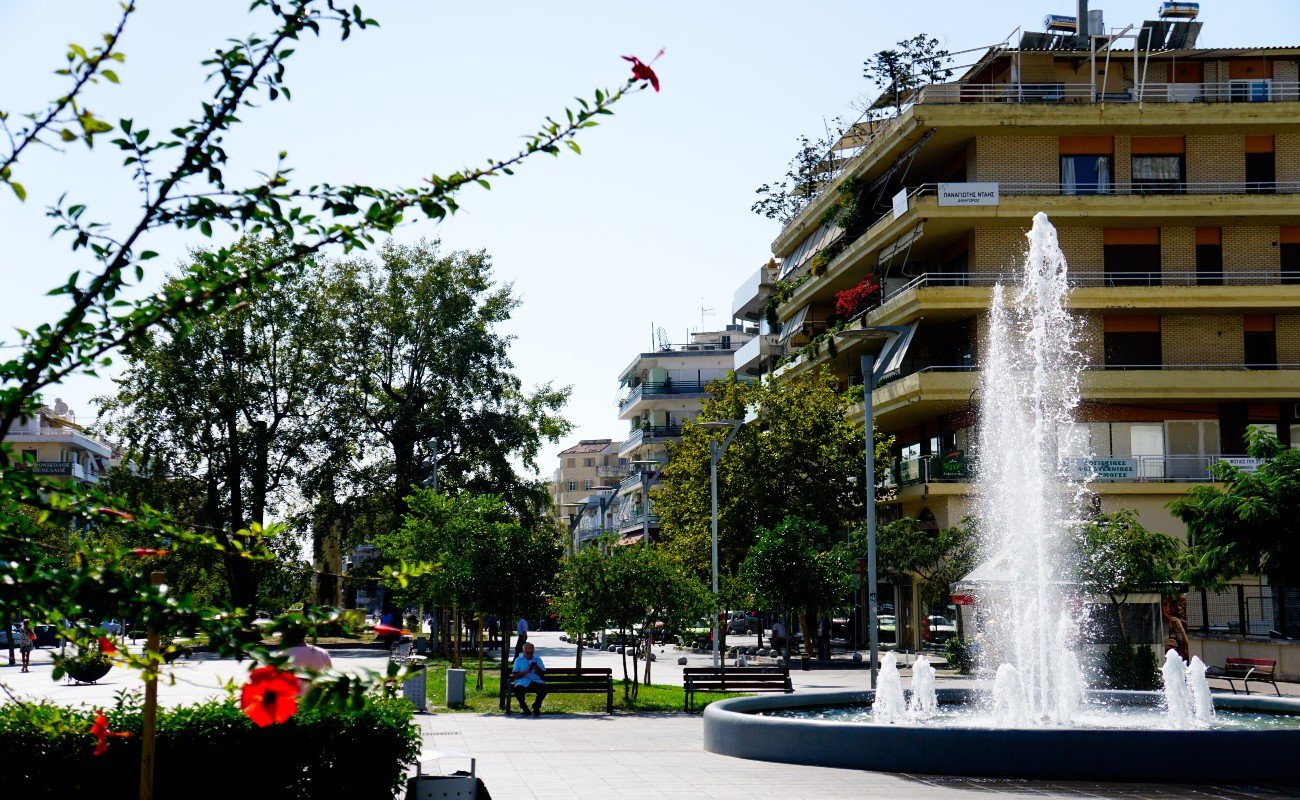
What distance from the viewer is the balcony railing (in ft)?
142

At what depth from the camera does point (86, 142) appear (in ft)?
15.1

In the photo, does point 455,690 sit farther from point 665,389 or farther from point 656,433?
point 665,389

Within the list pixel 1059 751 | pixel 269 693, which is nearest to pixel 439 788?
pixel 1059 751

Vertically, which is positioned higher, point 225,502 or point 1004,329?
point 1004,329

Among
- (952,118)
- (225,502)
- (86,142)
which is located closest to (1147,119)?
(952,118)

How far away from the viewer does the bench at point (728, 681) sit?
2620 cm

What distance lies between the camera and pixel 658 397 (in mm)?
94875

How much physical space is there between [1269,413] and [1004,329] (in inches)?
365

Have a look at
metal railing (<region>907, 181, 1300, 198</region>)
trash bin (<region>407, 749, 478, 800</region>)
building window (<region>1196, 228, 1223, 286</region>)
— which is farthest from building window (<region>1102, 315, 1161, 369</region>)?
trash bin (<region>407, 749, 478, 800</region>)

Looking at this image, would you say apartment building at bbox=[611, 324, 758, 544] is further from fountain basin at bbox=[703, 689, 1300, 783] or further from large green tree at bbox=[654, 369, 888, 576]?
fountain basin at bbox=[703, 689, 1300, 783]

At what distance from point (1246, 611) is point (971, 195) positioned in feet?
49.1

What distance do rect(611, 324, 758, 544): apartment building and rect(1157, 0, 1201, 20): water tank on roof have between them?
45.7 meters

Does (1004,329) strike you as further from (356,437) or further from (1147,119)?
(356,437)

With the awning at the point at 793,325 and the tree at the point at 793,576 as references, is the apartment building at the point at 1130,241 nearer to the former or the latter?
the tree at the point at 793,576
